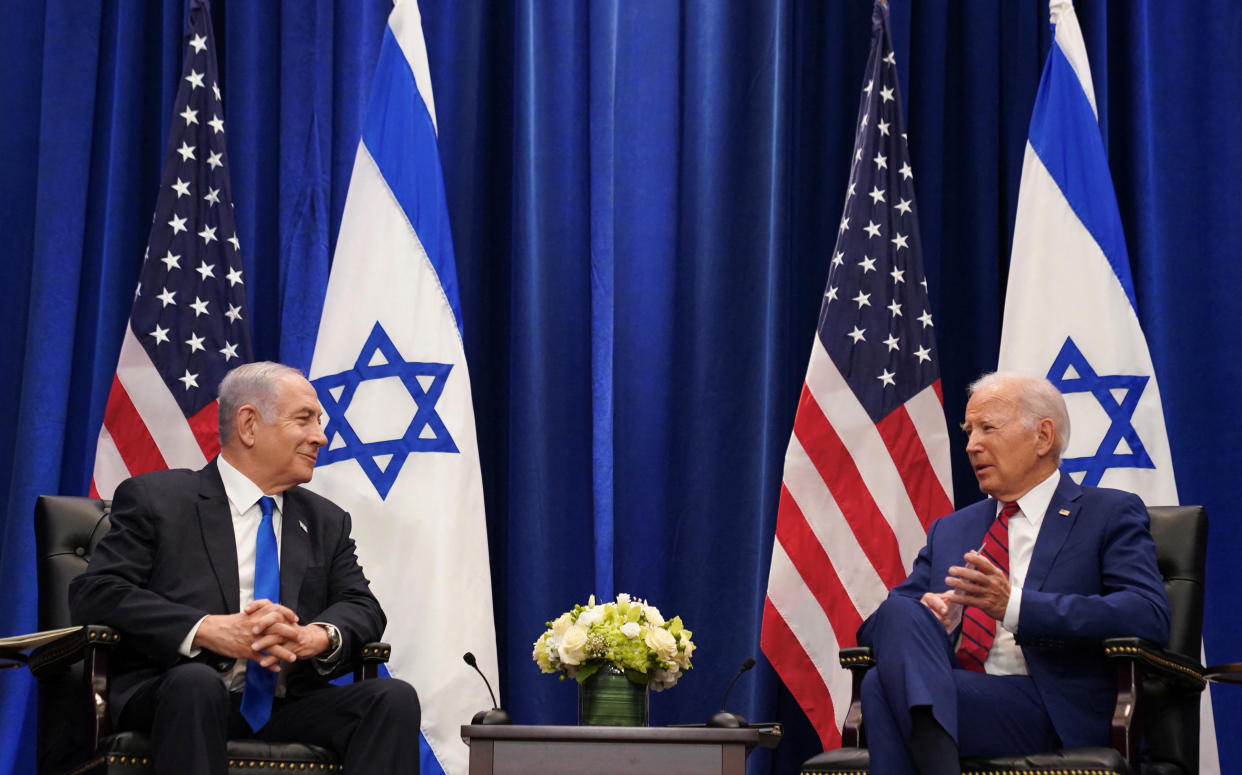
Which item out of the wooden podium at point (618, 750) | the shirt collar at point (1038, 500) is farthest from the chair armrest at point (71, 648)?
the shirt collar at point (1038, 500)

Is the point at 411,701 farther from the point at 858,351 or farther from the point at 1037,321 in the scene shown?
the point at 1037,321

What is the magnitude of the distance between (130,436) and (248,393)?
3.37ft

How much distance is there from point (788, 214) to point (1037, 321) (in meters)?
0.99

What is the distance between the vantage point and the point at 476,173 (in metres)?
5.04

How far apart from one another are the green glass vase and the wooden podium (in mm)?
154

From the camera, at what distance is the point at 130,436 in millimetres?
4430

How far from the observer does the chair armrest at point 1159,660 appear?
3.03 m

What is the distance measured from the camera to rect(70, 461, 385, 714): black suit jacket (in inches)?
124

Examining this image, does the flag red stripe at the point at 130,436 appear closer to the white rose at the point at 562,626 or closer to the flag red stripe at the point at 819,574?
the white rose at the point at 562,626

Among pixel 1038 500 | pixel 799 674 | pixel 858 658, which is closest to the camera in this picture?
pixel 858 658

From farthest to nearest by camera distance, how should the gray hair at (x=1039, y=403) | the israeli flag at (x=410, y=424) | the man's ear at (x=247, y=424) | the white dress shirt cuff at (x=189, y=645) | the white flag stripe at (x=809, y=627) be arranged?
the white flag stripe at (x=809, y=627)
the israeli flag at (x=410, y=424)
the gray hair at (x=1039, y=403)
the man's ear at (x=247, y=424)
the white dress shirt cuff at (x=189, y=645)

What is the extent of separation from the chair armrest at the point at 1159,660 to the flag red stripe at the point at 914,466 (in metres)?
1.32

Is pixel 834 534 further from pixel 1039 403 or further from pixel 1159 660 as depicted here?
pixel 1159 660

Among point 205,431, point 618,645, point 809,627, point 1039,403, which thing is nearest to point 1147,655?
point 1039,403
